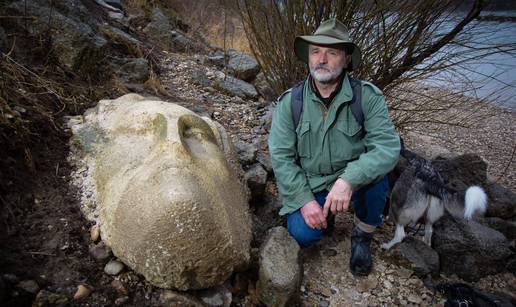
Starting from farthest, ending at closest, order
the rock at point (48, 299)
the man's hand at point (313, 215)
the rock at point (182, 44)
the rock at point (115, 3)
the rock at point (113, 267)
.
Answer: the rock at point (115, 3), the rock at point (182, 44), the man's hand at point (313, 215), the rock at point (113, 267), the rock at point (48, 299)

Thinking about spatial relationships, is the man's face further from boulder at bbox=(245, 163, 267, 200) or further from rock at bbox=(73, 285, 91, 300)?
rock at bbox=(73, 285, 91, 300)

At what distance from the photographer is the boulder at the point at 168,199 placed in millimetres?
1900

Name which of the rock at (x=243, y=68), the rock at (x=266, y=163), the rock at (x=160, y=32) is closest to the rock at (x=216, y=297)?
the rock at (x=266, y=163)

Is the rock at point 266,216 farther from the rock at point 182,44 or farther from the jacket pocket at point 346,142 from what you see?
the rock at point 182,44

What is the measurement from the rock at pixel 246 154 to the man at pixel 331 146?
0.69m

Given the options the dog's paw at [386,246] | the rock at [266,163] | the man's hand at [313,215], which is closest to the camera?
the man's hand at [313,215]

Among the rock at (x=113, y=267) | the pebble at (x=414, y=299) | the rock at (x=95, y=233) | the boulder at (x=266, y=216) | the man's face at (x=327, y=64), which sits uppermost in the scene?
the man's face at (x=327, y=64)

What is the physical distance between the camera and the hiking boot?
9.00 feet

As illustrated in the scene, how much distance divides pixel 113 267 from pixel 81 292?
21cm

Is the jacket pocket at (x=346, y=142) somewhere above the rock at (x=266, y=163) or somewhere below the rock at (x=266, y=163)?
above

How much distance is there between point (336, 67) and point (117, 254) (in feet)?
6.12

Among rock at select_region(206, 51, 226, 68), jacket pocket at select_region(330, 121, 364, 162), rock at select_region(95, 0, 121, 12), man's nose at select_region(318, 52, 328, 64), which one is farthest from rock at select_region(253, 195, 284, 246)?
rock at select_region(95, 0, 121, 12)

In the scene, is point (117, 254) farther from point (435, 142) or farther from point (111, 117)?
point (435, 142)

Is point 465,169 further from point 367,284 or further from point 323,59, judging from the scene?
point 323,59
